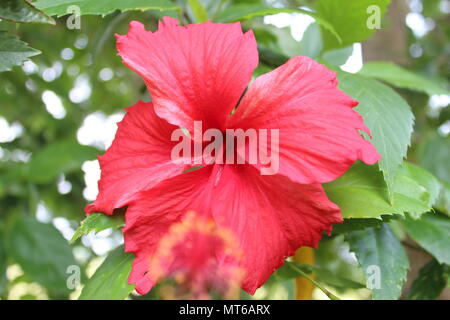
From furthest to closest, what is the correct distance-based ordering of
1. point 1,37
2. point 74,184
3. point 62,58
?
point 62,58 < point 74,184 < point 1,37

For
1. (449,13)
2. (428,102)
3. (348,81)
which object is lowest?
(428,102)

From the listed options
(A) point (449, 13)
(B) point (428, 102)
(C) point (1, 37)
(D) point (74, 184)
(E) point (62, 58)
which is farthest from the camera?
(A) point (449, 13)

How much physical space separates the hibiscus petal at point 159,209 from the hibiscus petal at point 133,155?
2cm

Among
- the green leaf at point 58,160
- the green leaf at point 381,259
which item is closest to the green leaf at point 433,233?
the green leaf at point 381,259

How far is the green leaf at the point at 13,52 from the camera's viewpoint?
46 centimetres

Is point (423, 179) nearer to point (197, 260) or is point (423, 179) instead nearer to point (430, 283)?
point (430, 283)

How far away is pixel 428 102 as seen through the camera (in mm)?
1159

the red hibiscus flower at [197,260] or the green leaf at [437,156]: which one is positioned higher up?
the red hibiscus flower at [197,260]

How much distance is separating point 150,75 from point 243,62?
0.26 feet

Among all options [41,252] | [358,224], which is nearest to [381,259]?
[358,224]

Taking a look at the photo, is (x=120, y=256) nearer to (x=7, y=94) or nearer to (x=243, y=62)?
(x=243, y=62)

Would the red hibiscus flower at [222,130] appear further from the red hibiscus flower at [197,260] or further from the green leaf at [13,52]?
the green leaf at [13,52]

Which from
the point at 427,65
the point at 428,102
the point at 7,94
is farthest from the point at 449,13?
the point at 7,94

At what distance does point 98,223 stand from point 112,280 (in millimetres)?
75
